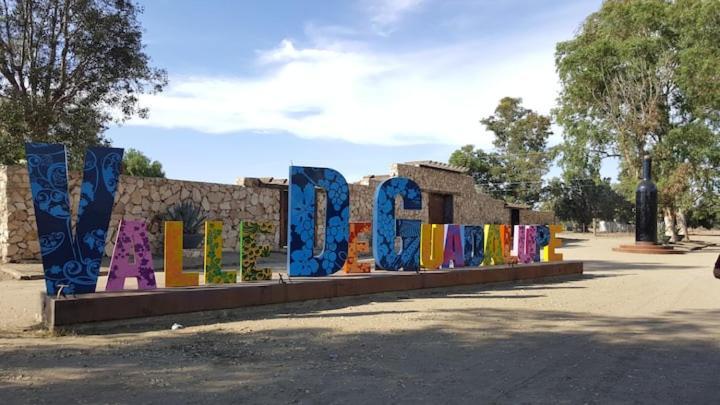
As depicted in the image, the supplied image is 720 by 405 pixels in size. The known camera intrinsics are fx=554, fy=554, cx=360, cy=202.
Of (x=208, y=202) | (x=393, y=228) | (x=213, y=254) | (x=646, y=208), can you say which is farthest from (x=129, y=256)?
(x=646, y=208)

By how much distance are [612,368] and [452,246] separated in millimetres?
6577

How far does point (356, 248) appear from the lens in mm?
10344

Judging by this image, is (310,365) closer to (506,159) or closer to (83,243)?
(83,243)

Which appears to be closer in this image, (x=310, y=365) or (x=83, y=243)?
(x=310, y=365)

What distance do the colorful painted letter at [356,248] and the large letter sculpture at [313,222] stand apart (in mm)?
358

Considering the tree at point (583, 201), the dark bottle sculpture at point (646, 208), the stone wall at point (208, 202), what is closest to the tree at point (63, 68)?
the stone wall at point (208, 202)

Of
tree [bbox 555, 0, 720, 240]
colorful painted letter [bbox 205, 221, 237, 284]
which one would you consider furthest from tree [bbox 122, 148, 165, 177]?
colorful painted letter [bbox 205, 221, 237, 284]

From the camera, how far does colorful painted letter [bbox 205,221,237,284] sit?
8.34m

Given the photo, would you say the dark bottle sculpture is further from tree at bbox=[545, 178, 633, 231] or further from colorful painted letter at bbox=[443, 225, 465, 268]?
tree at bbox=[545, 178, 633, 231]

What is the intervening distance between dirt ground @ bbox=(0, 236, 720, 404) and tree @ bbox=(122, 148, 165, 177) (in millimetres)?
35253

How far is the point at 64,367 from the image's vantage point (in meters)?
5.19

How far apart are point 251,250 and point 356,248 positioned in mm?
2235

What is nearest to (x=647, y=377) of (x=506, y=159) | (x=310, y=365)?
(x=310, y=365)

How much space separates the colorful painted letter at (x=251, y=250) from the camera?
8.71 m
